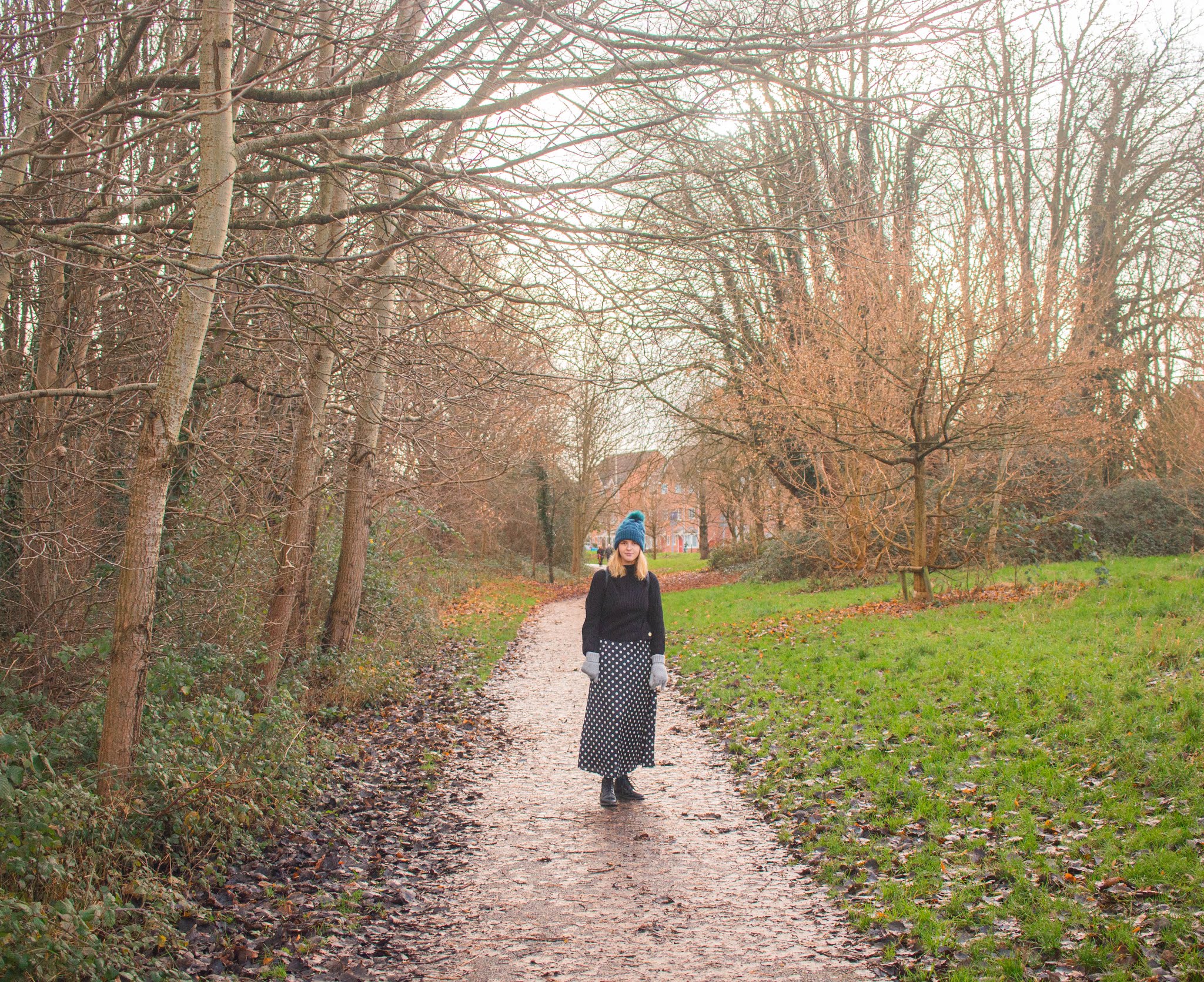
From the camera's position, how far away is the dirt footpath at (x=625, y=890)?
12.9 ft

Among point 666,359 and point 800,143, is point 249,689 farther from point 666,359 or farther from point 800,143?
point 666,359

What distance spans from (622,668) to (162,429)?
3582 mm

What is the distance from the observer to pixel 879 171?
21.2 metres

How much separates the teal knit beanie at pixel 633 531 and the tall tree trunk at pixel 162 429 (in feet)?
10.3

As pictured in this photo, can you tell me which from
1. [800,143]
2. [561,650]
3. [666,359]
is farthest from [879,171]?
[800,143]

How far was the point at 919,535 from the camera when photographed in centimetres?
1466

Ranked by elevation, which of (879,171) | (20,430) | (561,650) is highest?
(879,171)

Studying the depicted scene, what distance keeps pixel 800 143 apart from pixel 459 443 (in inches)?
251

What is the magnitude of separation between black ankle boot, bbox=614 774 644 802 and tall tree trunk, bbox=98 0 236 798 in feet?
11.0

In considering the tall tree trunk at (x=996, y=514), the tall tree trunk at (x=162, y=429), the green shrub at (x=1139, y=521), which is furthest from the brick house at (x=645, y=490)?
the tall tree trunk at (x=162, y=429)

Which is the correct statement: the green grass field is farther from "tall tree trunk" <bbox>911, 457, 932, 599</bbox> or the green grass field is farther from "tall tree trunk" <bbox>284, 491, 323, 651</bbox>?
"tall tree trunk" <bbox>284, 491, 323, 651</bbox>

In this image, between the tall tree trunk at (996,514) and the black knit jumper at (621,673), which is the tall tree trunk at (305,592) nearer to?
the black knit jumper at (621,673)

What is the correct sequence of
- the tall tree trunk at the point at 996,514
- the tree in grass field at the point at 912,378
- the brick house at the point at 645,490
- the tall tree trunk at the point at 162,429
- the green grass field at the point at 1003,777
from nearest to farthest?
the green grass field at the point at 1003,777, the tall tree trunk at the point at 162,429, the tree in grass field at the point at 912,378, the tall tree trunk at the point at 996,514, the brick house at the point at 645,490

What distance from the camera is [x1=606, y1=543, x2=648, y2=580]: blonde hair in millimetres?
6539
